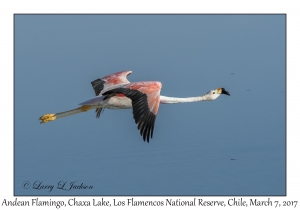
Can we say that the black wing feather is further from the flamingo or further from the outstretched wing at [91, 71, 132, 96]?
the outstretched wing at [91, 71, 132, 96]

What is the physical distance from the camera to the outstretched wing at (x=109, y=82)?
18.0 m

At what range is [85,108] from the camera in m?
17.6

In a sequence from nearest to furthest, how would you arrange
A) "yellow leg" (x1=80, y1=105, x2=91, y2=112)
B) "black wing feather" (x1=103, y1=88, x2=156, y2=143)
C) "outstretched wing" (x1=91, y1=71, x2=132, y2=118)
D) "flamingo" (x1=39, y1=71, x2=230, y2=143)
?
"black wing feather" (x1=103, y1=88, x2=156, y2=143), "flamingo" (x1=39, y1=71, x2=230, y2=143), "yellow leg" (x1=80, y1=105, x2=91, y2=112), "outstretched wing" (x1=91, y1=71, x2=132, y2=118)

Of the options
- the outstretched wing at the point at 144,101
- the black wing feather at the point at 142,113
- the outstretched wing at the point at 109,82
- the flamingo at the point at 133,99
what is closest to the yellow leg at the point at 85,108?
the flamingo at the point at 133,99

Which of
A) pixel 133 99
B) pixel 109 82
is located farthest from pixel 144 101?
pixel 109 82

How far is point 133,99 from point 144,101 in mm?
220

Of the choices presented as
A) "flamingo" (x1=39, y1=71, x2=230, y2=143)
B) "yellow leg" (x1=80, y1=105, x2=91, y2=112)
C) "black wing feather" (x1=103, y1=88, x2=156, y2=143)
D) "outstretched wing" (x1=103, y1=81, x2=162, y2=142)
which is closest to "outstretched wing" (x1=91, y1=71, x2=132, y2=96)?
"flamingo" (x1=39, y1=71, x2=230, y2=143)

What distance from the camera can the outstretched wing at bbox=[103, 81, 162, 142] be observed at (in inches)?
611

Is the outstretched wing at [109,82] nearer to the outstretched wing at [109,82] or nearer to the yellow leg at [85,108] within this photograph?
the outstretched wing at [109,82]
